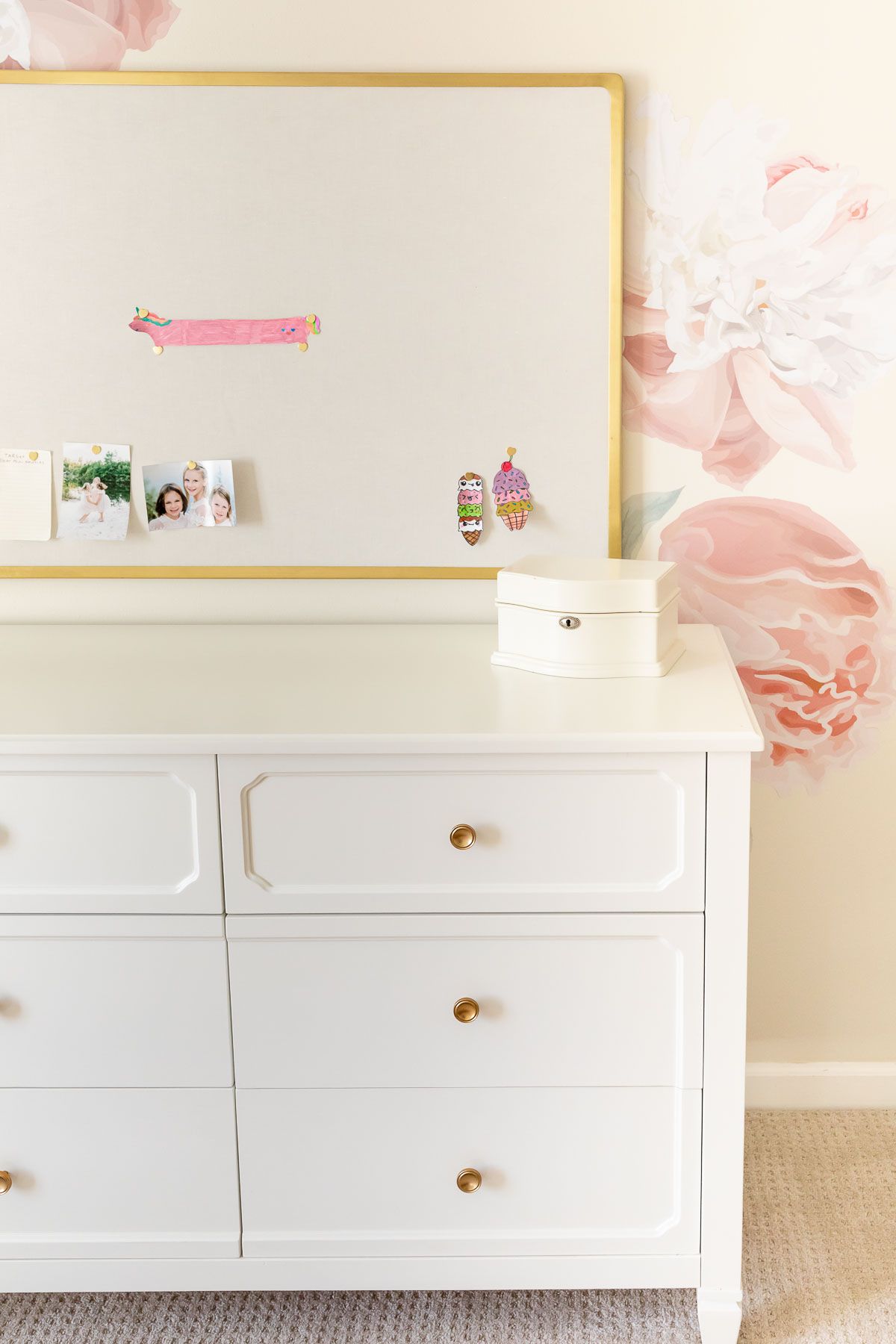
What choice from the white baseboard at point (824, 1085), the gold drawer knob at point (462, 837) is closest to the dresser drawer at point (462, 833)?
the gold drawer knob at point (462, 837)

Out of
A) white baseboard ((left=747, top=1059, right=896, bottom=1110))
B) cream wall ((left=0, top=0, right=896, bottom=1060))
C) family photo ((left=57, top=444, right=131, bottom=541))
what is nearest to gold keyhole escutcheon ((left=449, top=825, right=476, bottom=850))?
cream wall ((left=0, top=0, right=896, bottom=1060))

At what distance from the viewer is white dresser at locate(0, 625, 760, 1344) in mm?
1354

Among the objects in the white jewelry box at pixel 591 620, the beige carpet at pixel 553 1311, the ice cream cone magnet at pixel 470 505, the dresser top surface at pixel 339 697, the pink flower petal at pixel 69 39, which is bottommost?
the beige carpet at pixel 553 1311

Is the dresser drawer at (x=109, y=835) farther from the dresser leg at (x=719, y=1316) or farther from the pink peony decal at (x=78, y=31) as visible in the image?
the pink peony decal at (x=78, y=31)

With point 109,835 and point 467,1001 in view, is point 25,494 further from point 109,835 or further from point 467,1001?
point 467,1001

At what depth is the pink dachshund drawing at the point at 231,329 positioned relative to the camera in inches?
68.4

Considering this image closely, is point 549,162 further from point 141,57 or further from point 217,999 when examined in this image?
point 217,999

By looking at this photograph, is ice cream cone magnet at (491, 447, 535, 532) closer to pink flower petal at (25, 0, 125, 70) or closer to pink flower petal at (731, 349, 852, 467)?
pink flower petal at (731, 349, 852, 467)

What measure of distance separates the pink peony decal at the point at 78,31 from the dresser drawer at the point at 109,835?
1039 mm

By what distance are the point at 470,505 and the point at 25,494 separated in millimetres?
691

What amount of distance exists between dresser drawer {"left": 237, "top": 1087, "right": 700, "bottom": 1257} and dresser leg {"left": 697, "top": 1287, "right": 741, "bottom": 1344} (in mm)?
Result: 75

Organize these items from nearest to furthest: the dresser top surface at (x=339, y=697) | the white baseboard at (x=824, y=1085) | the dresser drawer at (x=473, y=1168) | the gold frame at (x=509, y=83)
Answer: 1. the dresser top surface at (x=339, y=697)
2. the dresser drawer at (x=473, y=1168)
3. the gold frame at (x=509, y=83)
4. the white baseboard at (x=824, y=1085)

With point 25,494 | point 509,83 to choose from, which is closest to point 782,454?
point 509,83

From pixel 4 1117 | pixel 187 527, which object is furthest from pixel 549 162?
pixel 4 1117
